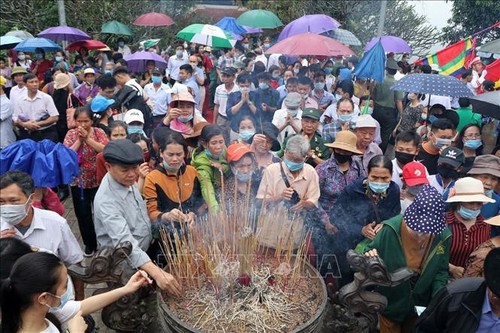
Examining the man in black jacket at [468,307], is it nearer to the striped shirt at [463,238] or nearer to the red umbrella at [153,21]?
the striped shirt at [463,238]

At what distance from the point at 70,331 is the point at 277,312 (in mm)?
1092

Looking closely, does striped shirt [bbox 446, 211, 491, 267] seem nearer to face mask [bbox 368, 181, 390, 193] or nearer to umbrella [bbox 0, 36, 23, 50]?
face mask [bbox 368, 181, 390, 193]

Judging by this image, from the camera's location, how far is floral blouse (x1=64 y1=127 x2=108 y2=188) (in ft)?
13.9

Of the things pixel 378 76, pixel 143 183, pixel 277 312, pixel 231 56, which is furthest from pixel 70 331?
pixel 231 56

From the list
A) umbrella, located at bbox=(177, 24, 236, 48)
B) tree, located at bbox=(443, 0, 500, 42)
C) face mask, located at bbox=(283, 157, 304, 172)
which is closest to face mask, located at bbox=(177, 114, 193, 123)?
face mask, located at bbox=(283, 157, 304, 172)

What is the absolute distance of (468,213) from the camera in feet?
9.71

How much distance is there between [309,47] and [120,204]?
15.9ft

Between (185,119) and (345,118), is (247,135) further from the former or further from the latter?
(345,118)

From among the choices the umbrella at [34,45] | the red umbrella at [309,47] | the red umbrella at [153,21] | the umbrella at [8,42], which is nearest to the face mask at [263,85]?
the red umbrella at [309,47]

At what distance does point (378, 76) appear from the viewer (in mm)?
6184

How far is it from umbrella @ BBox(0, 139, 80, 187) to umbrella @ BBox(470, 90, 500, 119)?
13.9 ft

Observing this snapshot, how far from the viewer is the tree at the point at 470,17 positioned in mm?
14363

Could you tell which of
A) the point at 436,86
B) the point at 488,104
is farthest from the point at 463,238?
the point at 436,86

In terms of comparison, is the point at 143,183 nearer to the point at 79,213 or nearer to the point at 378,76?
the point at 79,213
